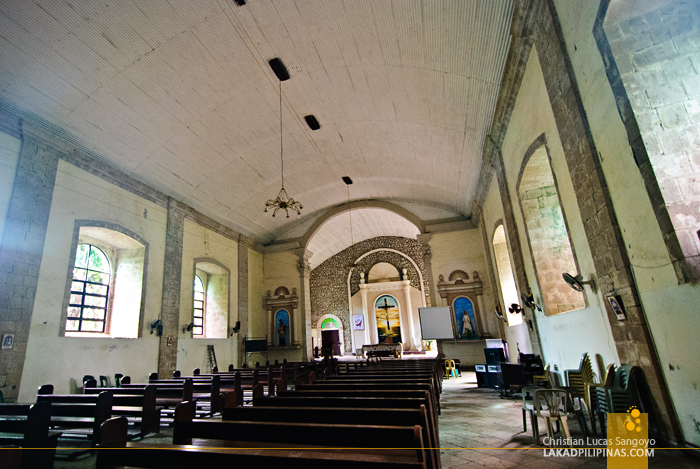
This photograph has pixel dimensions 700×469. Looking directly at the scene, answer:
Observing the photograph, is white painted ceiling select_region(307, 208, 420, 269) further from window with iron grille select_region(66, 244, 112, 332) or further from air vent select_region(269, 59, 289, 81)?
air vent select_region(269, 59, 289, 81)

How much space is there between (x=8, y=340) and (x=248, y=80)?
5781 mm

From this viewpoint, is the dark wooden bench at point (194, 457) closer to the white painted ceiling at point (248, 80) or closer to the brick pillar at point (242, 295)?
the white painted ceiling at point (248, 80)

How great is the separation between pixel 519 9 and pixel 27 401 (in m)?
9.21

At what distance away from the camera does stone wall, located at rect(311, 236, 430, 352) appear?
18.2 meters

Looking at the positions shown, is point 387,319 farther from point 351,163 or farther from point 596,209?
point 596,209

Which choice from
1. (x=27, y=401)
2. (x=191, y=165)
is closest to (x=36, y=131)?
(x=191, y=165)

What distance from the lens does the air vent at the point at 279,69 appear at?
6503 millimetres

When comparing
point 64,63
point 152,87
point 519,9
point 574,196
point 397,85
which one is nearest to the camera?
point 574,196

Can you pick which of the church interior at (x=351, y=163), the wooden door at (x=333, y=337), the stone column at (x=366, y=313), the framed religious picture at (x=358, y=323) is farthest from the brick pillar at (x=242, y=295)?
the stone column at (x=366, y=313)

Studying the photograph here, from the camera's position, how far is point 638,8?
318 cm

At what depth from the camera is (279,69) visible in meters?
6.66

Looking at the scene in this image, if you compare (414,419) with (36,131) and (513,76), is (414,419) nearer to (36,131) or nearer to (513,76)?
(513,76)

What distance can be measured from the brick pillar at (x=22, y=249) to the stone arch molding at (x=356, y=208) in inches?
334

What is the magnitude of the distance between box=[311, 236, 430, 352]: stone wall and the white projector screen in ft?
21.4
